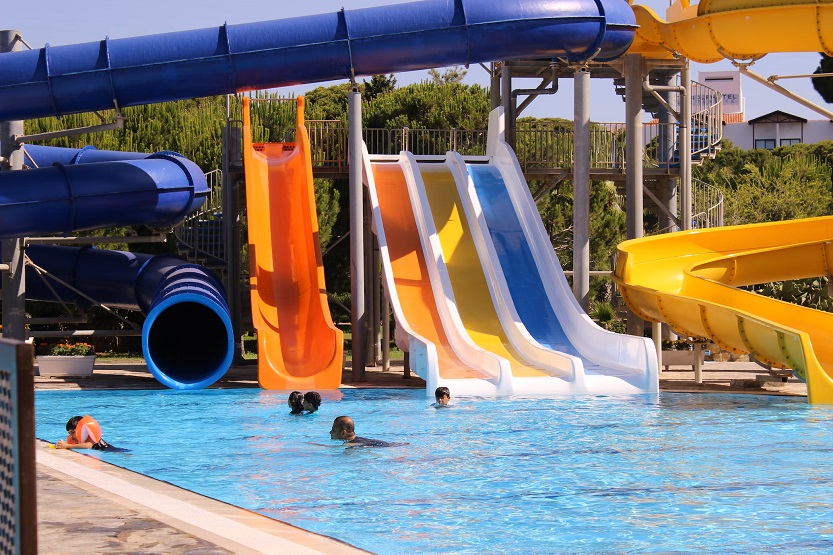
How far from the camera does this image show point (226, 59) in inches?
637

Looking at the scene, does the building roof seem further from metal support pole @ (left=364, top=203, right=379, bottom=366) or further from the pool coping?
the pool coping

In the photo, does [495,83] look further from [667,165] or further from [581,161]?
[581,161]

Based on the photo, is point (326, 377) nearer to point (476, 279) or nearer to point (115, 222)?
point (476, 279)

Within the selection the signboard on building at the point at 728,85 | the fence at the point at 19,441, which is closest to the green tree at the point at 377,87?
the fence at the point at 19,441

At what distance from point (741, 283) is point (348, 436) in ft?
27.4

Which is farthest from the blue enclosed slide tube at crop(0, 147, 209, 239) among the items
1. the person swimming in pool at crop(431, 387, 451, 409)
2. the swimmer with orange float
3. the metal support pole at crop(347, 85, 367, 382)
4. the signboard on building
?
the signboard on building

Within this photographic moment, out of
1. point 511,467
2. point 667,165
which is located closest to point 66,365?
point 511,467

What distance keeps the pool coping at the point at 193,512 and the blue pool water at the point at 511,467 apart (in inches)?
12.9

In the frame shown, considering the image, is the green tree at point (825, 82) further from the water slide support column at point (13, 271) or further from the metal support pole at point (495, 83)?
the water slide support column at point (13, 271)

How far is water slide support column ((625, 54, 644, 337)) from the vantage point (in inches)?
689

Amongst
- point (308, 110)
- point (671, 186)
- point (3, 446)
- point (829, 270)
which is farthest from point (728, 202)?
point (3, 446)

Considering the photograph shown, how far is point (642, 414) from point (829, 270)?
19.1 ft

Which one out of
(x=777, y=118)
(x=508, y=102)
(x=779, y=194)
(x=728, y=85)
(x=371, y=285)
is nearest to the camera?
(x=371, y=285)

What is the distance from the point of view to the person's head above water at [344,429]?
10.2 meters
